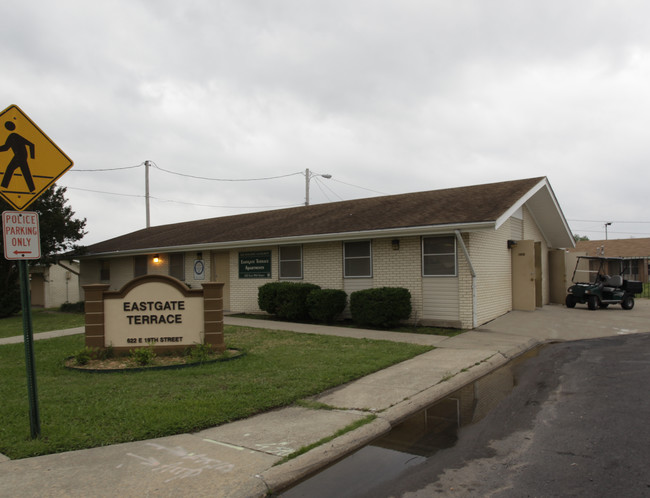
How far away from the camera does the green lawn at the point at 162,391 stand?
5004 millimetres

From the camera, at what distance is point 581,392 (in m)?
6.61

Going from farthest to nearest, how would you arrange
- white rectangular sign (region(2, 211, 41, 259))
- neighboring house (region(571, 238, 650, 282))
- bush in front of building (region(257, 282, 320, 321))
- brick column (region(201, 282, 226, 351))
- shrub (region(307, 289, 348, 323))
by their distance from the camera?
1. neighboring house (region(571, 238, 650, 282))
2. bush in front of building (region(257, 282, 320, 321))
3. shrub (region(307, 289, 348, 323))
4. brick column (region(201, 282, 226, 351))
5. white rectangular sign (region(2, 211, 41, 259))

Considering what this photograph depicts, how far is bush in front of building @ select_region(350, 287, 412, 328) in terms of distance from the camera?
12672 millimetres

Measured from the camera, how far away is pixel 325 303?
13.9 meters

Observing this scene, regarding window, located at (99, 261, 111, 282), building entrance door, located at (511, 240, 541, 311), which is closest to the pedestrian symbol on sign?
building entrance door, located at (511, 240, 541, 311)

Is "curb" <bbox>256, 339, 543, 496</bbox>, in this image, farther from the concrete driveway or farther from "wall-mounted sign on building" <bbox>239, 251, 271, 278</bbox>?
"wall-mounted sign on building" <bbox>239, 251, 271, 278</bbox>

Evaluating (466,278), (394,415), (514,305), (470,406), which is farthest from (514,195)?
(394,415)

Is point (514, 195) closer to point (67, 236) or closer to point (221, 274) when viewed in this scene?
point (221, 274)

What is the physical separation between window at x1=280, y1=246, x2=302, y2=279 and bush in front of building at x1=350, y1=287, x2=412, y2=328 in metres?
3.45

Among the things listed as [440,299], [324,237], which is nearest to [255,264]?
[324,237]

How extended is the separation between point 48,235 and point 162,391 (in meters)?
16.4

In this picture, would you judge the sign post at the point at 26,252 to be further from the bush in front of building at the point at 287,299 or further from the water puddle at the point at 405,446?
the bush in front of building at the point at 287,299

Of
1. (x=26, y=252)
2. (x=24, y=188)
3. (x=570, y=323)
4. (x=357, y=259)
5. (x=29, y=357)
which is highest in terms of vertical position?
(x=24, y=188)

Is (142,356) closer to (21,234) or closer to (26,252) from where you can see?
(26,252)
